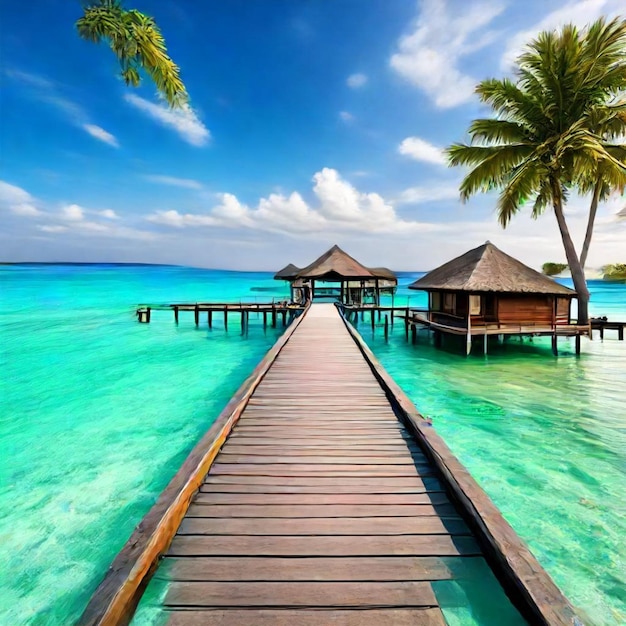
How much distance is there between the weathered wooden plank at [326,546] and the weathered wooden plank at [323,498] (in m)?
0.39

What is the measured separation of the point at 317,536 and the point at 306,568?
0.28 m

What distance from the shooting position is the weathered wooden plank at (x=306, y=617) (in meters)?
1.95

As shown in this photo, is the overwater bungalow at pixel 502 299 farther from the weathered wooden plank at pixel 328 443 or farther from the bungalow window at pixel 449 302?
the weathered wooden plank at pixel 328 443

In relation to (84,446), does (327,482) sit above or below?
above

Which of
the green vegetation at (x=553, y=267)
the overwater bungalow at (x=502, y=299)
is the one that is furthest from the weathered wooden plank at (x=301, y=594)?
the green vegetation at (x=553, y=267)

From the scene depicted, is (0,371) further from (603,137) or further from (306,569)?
(603,137)

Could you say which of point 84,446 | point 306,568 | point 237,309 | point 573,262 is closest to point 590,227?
point 573,262

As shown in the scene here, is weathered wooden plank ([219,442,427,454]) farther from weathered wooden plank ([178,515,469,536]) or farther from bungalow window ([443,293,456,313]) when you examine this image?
bungalow window ([443,293,456,313])

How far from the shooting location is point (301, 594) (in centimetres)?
209

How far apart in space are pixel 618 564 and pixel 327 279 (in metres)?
17.6

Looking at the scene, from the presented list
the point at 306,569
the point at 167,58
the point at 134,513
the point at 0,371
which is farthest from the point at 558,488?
the point at 0,371

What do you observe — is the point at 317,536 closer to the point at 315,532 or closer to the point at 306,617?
the point at 315,532

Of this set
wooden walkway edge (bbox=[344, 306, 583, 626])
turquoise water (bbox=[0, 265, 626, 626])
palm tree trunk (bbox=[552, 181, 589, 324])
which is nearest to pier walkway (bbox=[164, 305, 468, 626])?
wooden walkway edge (bbox=[344, 306, 583, 626])

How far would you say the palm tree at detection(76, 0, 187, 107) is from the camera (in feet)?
17.9
